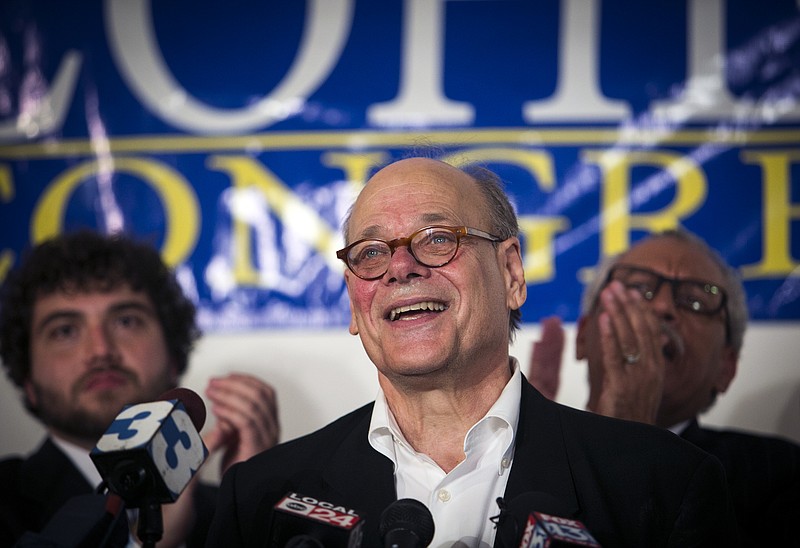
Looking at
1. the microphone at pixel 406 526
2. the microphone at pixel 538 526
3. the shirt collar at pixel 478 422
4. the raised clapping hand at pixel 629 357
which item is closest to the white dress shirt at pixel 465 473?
the shirt collar at pixel 478 422

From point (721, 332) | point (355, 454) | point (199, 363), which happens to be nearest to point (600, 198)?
point (721, 332)

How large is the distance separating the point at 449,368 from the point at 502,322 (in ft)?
0.59

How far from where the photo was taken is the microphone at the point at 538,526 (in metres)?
1.44

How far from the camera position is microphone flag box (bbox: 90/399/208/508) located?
5.11 feet

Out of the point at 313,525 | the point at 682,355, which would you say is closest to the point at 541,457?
the point at 313,525

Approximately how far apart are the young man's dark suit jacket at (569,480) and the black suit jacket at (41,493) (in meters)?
0.81

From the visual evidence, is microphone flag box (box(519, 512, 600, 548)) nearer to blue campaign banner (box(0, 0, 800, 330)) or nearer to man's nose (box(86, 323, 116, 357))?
man's nose (box(86, 323, 116, 357))

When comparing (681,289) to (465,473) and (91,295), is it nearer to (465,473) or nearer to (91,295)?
(465,473)

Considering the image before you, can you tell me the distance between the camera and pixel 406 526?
1527 mm

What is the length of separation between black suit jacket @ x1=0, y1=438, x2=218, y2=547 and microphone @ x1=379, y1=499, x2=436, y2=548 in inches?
55.9

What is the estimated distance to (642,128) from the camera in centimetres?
354

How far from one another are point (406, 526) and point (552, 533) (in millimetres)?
226

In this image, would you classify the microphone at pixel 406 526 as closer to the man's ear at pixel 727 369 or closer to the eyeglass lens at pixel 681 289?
the eyeglass lens at pixel 681 289

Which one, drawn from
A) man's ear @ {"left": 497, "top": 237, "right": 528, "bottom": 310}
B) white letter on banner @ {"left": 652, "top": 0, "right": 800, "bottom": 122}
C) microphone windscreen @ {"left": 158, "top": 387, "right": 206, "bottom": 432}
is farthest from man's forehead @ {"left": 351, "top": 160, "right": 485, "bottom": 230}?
white letter on banner @ {"left": 652, "top": 0, "right": 800, "bottom": 122}
